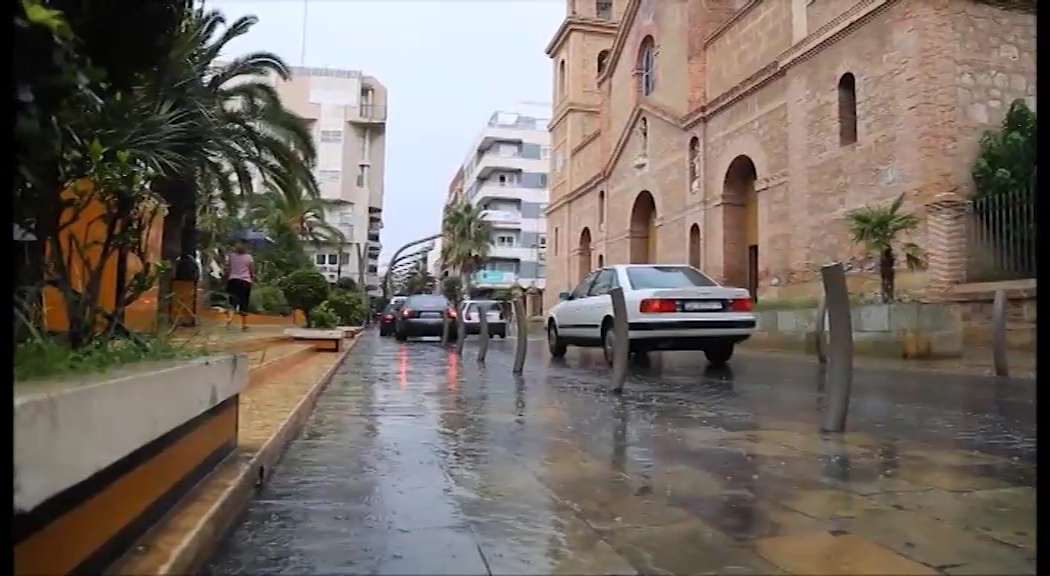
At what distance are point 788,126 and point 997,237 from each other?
29.1 feet

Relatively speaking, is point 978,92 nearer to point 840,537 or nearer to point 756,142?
point 756,142

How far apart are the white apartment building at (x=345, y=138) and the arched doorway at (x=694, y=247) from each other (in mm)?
49368

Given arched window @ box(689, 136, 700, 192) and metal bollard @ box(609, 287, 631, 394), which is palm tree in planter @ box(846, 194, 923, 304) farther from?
arched window @ box(689, 136, 700, 192)

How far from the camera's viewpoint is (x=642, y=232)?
114 feet

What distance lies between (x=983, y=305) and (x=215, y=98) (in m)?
13.5

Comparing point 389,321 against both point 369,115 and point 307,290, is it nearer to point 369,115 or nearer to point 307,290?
point 307,290

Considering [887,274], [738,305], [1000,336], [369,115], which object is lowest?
[1000,336]

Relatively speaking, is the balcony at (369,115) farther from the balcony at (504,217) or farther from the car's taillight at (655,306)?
the car's taillight at (655,306)

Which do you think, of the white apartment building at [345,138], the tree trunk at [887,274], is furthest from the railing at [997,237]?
the white apartment building at [345,138]

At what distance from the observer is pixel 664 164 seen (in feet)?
102

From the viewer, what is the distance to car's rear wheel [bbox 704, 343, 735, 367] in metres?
12.5

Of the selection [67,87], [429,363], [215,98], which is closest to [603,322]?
[429,363]

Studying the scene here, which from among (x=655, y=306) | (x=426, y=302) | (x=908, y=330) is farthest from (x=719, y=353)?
(x=426, y=302)

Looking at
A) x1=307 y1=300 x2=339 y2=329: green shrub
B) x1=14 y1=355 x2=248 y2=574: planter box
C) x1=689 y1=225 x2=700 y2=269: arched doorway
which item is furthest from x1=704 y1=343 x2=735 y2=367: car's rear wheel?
x1=689 y1=225 x2=700 y2=269: arched doorway
